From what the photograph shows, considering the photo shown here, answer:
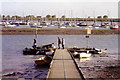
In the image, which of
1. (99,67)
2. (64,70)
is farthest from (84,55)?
(64,70)

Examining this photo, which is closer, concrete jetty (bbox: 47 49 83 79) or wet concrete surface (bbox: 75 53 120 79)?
concrete jetty (bbox: 47 49 83 79)

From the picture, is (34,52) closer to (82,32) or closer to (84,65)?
(84,65)

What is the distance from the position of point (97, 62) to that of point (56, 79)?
17065mm

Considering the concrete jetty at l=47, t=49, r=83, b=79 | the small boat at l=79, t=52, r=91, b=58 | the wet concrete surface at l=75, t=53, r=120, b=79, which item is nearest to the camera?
the concrete jetty at l=47, t=49, r=83, b=79

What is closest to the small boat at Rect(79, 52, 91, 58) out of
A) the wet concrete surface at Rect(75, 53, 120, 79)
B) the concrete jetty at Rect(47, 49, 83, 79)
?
the wet concrete surface at Rect(75, 53, 120, 79)

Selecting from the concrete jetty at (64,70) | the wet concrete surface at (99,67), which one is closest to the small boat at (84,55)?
the wet concrete surface at (99,67)

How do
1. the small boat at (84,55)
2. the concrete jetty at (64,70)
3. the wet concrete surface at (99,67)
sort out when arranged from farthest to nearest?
the small boat at (84,55), the wet concrete surface at (99,67), the concrete jetty at (64,70)

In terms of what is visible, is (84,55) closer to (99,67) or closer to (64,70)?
(99,67)

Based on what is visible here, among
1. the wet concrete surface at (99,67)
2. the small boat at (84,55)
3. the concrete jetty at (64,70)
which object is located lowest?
the wet concrete surface at (99,67)

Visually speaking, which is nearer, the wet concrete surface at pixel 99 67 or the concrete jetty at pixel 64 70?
the concrete jetty at pixel 64 70

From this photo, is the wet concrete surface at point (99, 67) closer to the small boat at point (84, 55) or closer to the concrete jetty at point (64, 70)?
the small boat at point (84, 55)

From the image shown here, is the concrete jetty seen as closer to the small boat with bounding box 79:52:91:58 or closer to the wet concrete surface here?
the wet concrete surface

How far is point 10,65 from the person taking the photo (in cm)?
3250

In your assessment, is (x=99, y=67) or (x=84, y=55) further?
(x=84, y=55)
